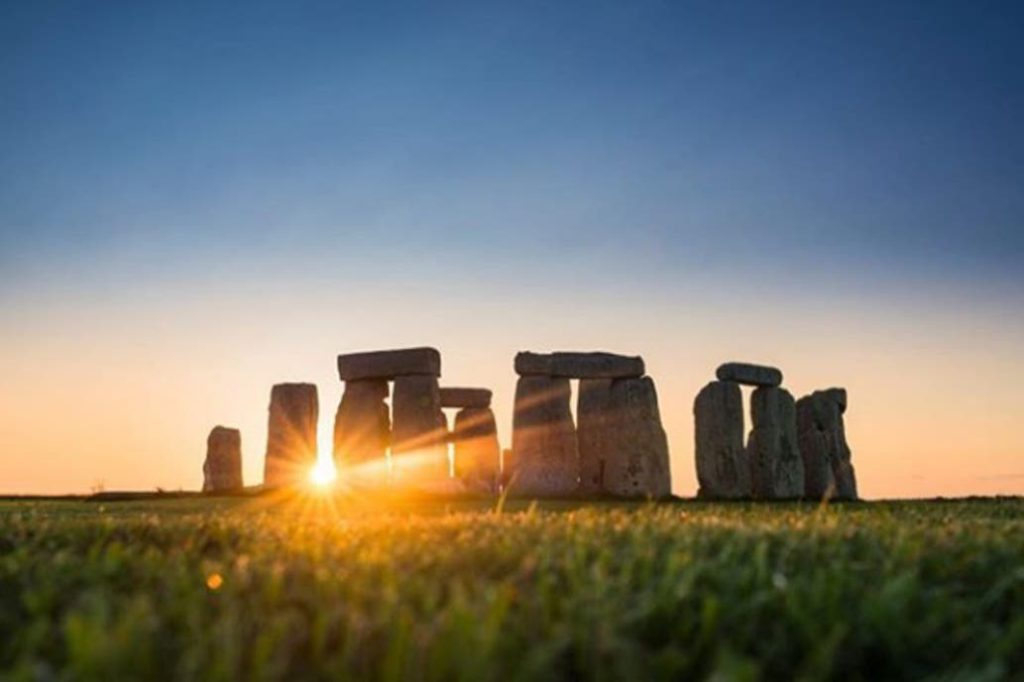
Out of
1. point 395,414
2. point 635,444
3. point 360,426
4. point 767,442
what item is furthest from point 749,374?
point 360,426

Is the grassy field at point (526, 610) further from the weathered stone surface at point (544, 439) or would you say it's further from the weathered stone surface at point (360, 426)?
the weathered stone surface at point (360, 426)

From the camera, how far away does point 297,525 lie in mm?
8164

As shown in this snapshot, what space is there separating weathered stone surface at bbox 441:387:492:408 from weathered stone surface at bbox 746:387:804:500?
799cm

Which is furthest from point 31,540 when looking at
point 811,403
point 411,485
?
point 811,403

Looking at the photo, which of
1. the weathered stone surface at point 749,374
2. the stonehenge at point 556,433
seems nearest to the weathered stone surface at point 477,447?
the stonehenge at point 556,433

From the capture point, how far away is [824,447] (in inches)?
1294

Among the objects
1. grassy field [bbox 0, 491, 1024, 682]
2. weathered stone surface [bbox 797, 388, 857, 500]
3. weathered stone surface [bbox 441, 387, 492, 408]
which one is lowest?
grassy field [bbox 0, 491, 1024, 682]

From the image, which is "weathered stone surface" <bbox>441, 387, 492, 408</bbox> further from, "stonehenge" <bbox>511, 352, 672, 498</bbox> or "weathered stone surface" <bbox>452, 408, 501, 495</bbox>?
"stonehenge" <bbox>511, 352, 672, 498</bbox>

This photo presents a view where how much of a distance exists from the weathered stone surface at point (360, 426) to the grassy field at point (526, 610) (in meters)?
24.1

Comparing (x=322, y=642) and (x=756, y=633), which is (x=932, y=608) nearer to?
(x=756, y=633)

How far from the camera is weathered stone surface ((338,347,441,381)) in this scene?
96.4ft

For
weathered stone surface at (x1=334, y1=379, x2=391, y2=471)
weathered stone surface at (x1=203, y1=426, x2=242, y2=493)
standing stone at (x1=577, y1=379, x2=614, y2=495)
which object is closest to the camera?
standing stone at (x1=577, y1=379, x2=614, y2=495)

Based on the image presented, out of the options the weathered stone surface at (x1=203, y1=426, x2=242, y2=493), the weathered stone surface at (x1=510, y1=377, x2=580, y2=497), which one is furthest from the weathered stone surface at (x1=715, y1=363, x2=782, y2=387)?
the weathered stone surface at (x1=203, y1=426, x2=242, y2=493)

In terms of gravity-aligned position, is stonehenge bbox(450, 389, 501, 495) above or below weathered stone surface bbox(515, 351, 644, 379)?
below
